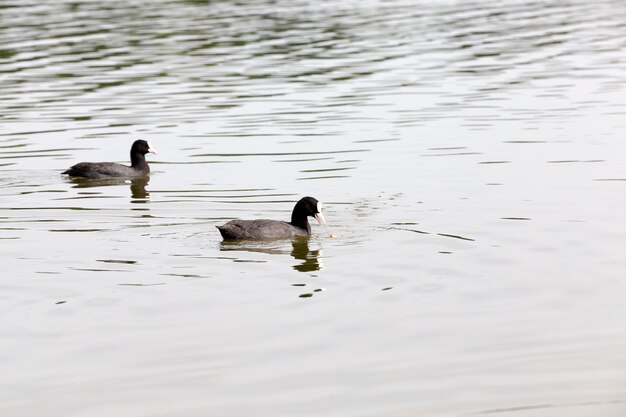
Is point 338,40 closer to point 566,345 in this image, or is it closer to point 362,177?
point 362,177

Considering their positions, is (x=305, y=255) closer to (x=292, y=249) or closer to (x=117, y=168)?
(x=292, y=249)

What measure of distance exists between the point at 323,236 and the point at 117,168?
289 inches

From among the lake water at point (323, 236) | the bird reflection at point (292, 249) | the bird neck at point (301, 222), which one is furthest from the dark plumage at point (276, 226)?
the lake water at point (323, 236)

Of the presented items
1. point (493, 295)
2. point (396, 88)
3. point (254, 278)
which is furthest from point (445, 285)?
point (396, 88)

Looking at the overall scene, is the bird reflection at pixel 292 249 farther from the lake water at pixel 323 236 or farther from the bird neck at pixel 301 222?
the bird neck at pixel 301 222

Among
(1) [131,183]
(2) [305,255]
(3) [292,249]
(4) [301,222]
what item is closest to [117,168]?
(1) [131,183]

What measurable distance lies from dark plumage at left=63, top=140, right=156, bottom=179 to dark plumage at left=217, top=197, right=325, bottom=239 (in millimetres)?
6411

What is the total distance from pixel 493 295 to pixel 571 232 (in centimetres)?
392

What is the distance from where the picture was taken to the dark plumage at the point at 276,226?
1834 centimetres

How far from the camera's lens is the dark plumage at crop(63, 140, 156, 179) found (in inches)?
971

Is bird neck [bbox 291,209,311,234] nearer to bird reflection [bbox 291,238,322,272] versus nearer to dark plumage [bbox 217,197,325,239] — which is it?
dark plumage [bbox 217,197,325,239]

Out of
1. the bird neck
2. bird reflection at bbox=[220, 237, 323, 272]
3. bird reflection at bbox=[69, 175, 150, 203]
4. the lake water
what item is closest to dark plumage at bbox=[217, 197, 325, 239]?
the bird neck

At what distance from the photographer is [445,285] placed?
15.8m

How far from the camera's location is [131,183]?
2512 cm
